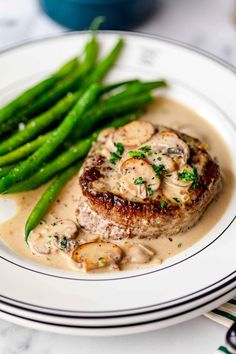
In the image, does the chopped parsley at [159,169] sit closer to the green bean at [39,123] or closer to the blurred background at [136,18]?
the green bean at [39,123]

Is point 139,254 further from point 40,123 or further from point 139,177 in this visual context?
point 40,123

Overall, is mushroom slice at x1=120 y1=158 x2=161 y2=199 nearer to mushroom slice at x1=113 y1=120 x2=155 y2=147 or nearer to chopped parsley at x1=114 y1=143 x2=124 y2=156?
chopped parsley at x1=114 y1=143 x2=124 y2=156

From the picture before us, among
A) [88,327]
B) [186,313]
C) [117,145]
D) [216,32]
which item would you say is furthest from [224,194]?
[216,32]

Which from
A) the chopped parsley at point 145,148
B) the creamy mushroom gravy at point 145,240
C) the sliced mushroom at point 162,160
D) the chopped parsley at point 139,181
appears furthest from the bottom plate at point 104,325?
the chopped parsley at point 145,148

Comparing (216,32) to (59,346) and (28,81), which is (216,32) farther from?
(59,346)

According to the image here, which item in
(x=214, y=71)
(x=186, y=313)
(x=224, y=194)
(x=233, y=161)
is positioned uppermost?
(x=214, y=71)
